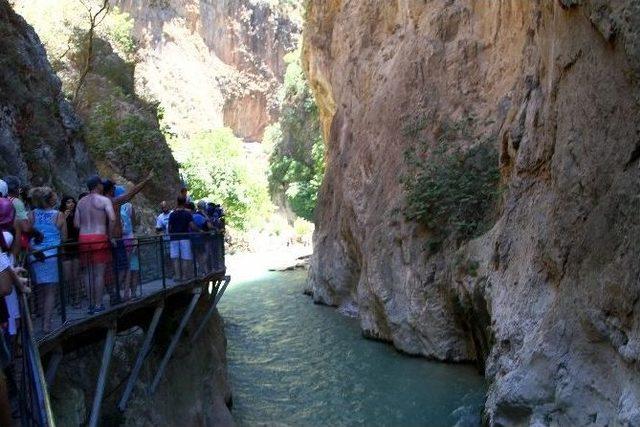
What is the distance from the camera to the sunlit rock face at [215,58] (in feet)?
219

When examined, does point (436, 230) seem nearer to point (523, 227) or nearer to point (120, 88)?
point (523, 227)

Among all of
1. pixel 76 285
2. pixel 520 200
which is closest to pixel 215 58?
pixel 520 200

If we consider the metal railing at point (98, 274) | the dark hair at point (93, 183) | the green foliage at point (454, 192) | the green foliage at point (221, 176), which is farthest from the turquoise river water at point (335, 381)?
the green foliage at point (221, 176)

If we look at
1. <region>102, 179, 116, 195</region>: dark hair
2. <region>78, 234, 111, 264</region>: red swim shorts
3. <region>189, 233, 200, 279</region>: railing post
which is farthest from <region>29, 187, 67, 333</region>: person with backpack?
<region>189, 233, 200, 279</region>: railing post

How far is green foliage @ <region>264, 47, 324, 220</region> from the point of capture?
51.1 metres

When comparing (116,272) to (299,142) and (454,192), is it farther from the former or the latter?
(299,142)

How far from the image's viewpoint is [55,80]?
16969 mm

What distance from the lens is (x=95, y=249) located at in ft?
24.8

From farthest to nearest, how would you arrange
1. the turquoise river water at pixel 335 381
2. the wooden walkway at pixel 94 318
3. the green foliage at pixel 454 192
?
the green foliage at pixel 454 192, the turquoise river water at pixel 335 381, the wooden walkway at pixel 94 318

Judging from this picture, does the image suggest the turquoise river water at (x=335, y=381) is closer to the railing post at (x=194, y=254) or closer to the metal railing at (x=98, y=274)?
the railing post at (x=194, y=254)

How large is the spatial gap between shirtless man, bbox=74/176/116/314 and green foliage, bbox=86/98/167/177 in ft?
46.5

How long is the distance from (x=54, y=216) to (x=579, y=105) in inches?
293

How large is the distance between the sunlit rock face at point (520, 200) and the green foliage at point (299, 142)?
87.7 feet

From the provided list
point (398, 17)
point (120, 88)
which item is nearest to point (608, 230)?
point (398, 17)
